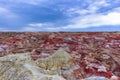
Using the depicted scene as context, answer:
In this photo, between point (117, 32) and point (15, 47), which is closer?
point (15, 47)

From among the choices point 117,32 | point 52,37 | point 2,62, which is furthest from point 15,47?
point 117,32

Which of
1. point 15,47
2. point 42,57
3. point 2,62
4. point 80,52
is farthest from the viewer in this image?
point 15,47

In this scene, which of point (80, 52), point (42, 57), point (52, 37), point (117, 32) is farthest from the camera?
point (117, 32)

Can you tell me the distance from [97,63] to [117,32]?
4305mm

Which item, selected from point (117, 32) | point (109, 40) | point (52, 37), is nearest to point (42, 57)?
point (52, 37)

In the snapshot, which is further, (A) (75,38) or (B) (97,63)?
(A) (75,38)

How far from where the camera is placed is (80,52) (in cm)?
936

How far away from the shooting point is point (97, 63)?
850 cm

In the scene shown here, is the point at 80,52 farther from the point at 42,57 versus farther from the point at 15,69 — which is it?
the point at 15,69

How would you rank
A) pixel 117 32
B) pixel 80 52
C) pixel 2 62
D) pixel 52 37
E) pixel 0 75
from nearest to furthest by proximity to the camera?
pixel 0 75, pixel 2 62, pixel 80 52, pixel 52 37, pixel 117 32

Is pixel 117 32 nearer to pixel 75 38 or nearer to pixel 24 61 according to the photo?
pixel 75 38

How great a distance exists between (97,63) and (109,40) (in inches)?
114

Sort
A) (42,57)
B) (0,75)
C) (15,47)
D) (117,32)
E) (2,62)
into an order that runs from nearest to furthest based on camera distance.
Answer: (0,75), (2,62), (42,57), (15,47), (117,32)

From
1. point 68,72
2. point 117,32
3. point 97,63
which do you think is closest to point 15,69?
point 68,72
